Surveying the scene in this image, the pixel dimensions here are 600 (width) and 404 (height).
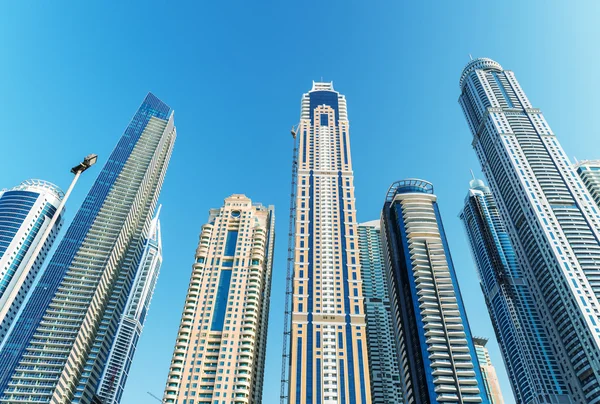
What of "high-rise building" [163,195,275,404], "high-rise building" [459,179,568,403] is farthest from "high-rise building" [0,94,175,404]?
"high-rise building" [459,179,568,403]

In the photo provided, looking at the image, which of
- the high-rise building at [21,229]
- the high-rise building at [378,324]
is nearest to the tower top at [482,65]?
the high-rise building at [378,324]

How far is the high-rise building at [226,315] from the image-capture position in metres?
107

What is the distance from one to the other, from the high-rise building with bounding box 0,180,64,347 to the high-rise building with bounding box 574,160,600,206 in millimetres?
186602

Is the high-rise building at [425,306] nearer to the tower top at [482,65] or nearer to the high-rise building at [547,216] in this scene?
the high-rise building at [547,216]

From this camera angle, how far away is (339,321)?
395ft

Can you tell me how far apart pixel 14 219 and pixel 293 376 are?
A: 127340mm

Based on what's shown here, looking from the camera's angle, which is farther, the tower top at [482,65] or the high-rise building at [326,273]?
the tower top at [482,65]

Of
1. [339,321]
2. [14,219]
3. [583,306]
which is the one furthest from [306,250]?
[14,219]

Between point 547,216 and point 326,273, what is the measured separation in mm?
69658

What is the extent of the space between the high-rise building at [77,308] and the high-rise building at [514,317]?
483ft

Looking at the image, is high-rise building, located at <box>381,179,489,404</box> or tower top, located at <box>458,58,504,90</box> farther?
tower top, located at <box>458,58,504,90</box>

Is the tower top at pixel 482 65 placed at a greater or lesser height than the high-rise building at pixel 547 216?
greater

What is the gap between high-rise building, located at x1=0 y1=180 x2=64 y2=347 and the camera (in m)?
156

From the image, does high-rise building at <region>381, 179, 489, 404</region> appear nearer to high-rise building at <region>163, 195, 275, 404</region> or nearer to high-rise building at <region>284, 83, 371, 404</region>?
high-rise building at <region>284, 83, 371, 404</region>
